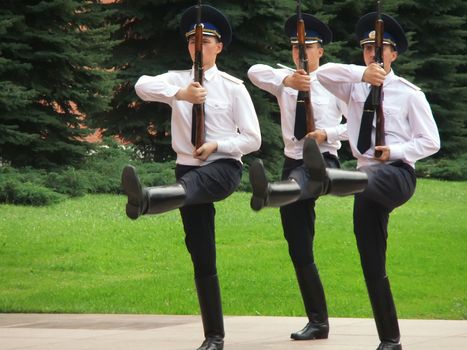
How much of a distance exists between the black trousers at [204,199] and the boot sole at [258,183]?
426 mm

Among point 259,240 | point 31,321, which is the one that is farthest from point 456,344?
point 259,240

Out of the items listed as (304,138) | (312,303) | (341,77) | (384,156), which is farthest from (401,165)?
(312,303)

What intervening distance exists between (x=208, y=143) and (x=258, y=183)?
0.59 meters

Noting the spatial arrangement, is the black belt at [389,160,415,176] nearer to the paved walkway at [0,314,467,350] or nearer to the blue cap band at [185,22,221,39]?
the paved walkway at [0,314,467,350]

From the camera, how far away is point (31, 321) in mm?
10977

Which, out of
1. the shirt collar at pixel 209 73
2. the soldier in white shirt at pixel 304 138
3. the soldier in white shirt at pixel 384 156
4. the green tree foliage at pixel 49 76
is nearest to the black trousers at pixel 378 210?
the soldier in white shirt at pixel 384 156

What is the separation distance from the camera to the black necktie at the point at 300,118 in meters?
8.84

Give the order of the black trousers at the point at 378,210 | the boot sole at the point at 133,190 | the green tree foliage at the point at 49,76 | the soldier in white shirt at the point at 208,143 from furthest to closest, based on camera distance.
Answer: the green tree foliage at the point at 49,76 → the soldier in white shirt at the point at 208,143 → the black trousers at the point at 378,210 → the boot sole at the point at 133,190

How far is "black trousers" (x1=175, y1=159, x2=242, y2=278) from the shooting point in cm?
793

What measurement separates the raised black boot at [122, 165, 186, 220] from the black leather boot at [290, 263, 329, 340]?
5.19ft

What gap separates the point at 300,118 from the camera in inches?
350

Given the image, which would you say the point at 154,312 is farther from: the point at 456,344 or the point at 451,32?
the point at 451,32

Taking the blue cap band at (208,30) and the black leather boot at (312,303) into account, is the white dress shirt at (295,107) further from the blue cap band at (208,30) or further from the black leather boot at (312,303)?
the black leather boot at (312,303)

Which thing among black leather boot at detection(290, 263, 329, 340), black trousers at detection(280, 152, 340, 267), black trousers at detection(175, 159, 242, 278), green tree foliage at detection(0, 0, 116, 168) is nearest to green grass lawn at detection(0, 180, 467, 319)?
green tree foliage at detection(0, 0, 116, 168)
